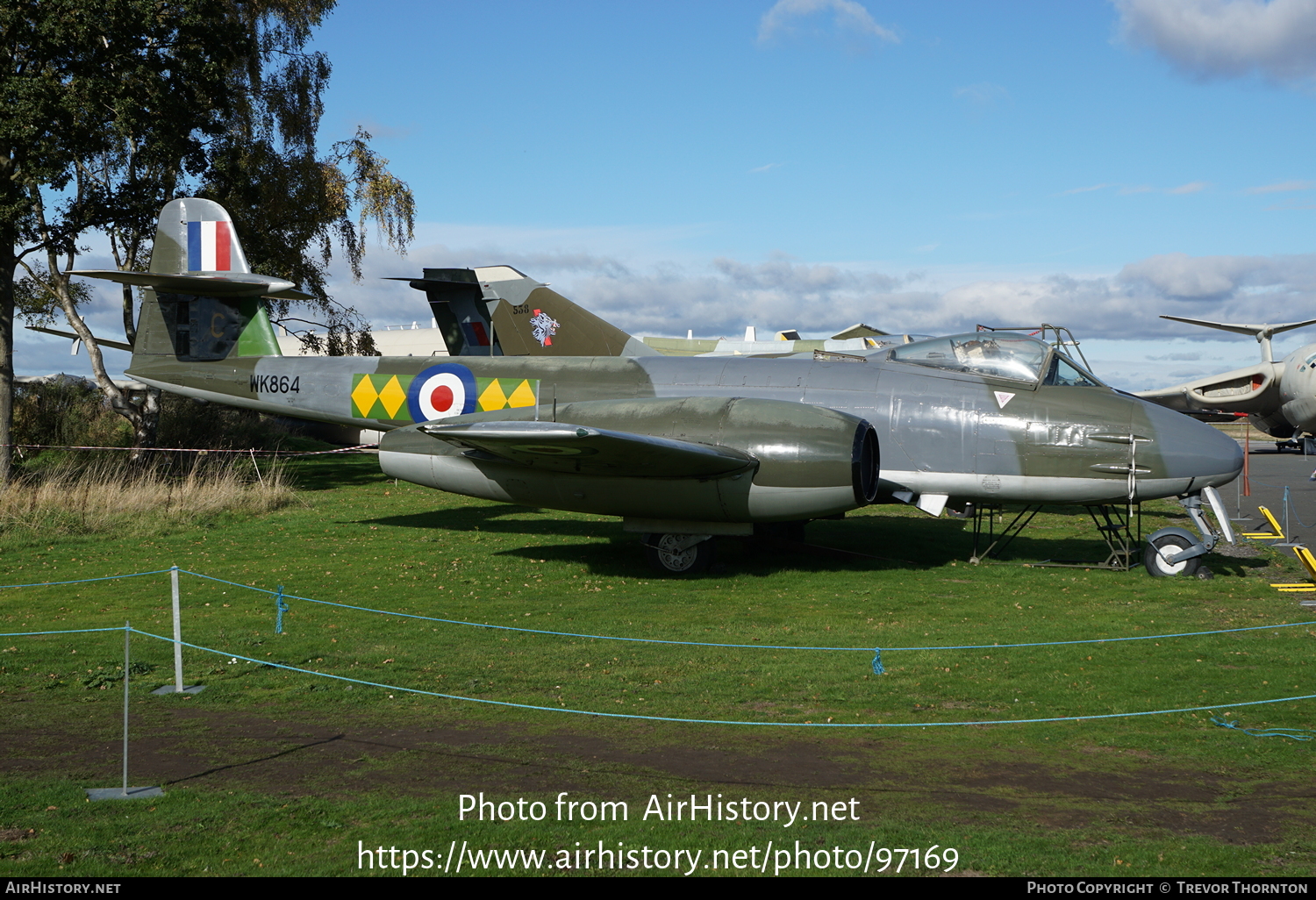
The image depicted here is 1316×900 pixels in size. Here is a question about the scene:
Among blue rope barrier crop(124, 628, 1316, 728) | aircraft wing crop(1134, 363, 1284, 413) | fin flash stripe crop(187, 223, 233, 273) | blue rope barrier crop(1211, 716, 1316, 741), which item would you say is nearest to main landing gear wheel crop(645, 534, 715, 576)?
blue rope barrier crop(124, 628, 1316, 728)

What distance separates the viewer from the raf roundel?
15164mm

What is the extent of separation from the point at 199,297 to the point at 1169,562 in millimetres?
15850

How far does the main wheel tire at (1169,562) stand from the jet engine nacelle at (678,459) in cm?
387

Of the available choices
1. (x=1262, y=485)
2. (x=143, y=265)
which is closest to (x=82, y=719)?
(x=143, y=265)

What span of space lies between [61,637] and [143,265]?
760 inches

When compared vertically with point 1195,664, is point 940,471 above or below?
above

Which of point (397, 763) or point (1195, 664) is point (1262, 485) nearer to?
point (1195, 664)

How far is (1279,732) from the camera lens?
6.75 metres

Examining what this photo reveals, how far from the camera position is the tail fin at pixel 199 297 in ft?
55.4

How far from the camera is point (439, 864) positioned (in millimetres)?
4863

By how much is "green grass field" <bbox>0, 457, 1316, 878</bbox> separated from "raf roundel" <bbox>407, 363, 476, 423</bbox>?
8.50ft

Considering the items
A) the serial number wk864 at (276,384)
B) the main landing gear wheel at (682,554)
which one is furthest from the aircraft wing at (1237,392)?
the serial number wk864 at (276,384)

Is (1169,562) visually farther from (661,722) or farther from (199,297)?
(199,297)

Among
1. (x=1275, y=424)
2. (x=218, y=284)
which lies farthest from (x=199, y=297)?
(x=1275, y=424)
